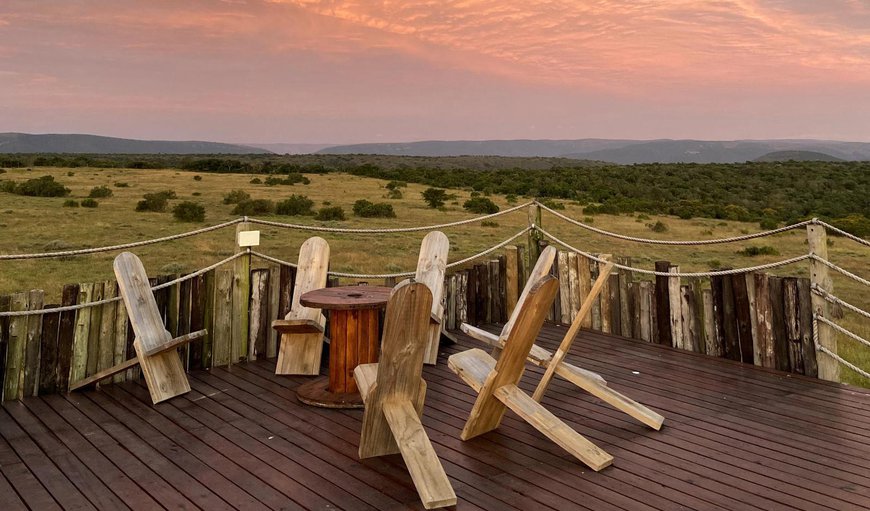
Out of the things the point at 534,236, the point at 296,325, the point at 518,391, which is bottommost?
the point at 518,391

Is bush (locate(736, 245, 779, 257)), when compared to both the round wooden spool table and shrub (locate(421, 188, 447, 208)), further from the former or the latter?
the round wooden spool table

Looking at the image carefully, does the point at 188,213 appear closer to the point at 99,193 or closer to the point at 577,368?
the point at 99,193

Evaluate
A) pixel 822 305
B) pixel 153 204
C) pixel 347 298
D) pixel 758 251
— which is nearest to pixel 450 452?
pixel 347 298

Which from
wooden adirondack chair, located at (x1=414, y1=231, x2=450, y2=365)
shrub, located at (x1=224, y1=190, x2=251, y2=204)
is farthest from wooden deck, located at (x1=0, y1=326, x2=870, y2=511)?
shrub, located at (x1=224, y1=190, x2=251, y2=204)

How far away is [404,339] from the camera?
3873 mm

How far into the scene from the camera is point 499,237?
2264 centimetres

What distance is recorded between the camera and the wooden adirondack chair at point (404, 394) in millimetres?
3635

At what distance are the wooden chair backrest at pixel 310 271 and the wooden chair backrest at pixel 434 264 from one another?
1044 mm

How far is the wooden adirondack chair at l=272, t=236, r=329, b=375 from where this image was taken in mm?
5855

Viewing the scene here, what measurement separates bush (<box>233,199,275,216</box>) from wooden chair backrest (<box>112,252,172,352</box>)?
68.3 ft

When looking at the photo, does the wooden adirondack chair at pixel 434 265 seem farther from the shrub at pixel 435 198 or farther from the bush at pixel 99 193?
the bush at pixel 99 193

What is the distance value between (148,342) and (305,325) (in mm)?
1334

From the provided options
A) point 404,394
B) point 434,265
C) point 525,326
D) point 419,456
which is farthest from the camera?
point 434,265

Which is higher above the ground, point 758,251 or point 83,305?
point 758,251
